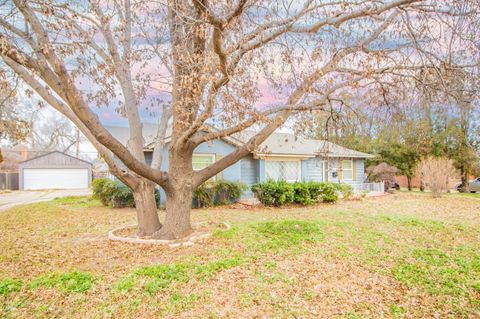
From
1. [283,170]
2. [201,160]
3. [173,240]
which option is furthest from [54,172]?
[173,240]

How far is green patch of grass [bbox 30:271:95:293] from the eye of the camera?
14.9 feet

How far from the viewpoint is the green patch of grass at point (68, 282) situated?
4531mm

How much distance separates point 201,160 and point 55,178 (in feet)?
69.8

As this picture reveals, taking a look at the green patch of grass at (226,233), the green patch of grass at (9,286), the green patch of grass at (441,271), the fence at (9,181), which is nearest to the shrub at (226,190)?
the green patch of grass at (226,233)

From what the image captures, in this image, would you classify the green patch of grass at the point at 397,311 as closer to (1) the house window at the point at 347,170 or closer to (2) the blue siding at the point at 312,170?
(2) the blue siding at the point at 312,170

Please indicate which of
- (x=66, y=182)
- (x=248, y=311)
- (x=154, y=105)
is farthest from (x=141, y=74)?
(x=66, y=182)

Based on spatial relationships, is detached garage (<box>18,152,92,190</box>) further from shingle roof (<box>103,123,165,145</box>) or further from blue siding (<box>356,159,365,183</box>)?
blue siding (<box>356,159,365,183</box>)

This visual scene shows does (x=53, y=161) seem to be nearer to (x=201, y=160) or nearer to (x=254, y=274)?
(x=201, y=160)

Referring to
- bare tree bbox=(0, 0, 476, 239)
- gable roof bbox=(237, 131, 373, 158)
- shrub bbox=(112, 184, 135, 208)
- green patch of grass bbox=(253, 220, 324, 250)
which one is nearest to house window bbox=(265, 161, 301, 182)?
gable roof bbox=(237, 131, 373, 158)

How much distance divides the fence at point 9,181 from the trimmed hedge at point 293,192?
25.8 metres

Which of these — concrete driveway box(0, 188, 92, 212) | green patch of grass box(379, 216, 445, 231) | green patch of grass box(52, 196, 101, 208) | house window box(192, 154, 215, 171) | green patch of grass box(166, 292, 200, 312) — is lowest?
concrete driveway box(0, 188, 92, 212)

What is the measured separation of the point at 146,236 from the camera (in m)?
7.57

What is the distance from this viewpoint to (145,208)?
25.2 feet

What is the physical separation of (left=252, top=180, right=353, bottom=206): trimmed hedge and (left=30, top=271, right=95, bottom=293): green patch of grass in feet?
31.3
